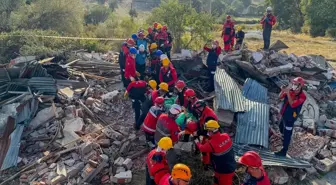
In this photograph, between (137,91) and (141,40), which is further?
(141,40)

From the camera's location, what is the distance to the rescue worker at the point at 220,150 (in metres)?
5.71

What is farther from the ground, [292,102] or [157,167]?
[292,102]

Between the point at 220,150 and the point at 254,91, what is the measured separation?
487 centimetres

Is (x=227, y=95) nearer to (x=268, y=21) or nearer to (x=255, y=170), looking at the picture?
(x=255, y=170)

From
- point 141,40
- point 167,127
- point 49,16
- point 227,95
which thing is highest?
point 49,16

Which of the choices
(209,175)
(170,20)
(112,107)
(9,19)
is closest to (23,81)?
(112,107)

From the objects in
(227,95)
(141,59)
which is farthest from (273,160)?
(141,59)

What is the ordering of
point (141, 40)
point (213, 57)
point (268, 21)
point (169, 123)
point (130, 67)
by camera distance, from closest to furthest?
1. point (169, 123)
2. point (130, 67)
3. point (213, 57)
4. point (141, 40)
5. point (268, 21)

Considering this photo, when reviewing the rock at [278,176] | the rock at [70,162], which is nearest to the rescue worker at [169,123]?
the rock at [278,176]

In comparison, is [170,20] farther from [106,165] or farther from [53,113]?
[106,165]

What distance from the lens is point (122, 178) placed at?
7109 mm

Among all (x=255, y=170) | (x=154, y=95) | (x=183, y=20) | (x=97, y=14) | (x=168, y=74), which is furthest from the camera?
(x=97, y=14)

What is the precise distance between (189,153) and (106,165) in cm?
202

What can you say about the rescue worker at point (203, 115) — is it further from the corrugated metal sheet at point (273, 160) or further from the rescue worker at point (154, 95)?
the rescue worker at point (154, 95)
